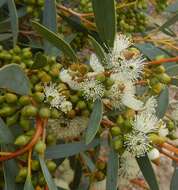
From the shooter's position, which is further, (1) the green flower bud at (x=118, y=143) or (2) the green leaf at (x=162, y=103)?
(2) the green leaf at (x=162, y=103)

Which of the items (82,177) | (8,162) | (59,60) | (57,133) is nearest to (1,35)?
(59,60)

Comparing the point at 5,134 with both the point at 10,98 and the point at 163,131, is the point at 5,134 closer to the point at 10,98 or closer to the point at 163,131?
the point at 10,98

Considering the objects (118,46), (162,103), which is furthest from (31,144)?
(162,103)

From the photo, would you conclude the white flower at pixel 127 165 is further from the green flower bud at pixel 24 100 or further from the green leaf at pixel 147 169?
the green flower bud at pixel 24 100

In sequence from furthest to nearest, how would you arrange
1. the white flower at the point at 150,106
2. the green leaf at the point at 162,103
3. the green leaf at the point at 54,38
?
the green leaf at the point at 162,103, the white flower at the point at 150,106, the green leaf at the point at 54,38

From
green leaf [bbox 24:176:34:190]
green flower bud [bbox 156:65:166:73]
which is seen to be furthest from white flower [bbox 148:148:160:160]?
green leaf [bbox 24:176:34:190]

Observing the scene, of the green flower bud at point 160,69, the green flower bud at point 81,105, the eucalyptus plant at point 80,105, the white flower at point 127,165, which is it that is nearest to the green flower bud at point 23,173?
the eucalyptus plant at point 80,105
